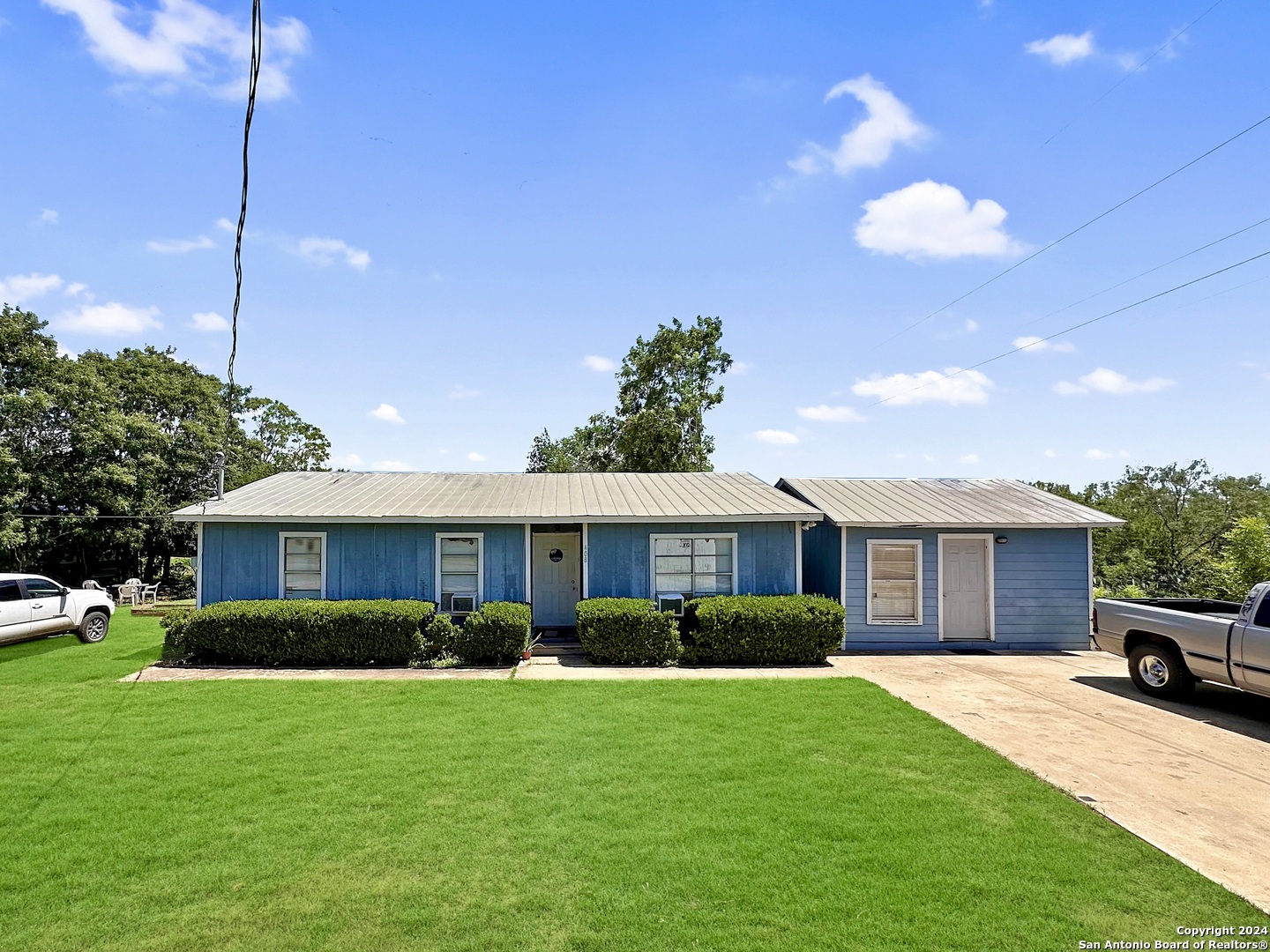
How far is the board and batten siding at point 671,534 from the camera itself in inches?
500

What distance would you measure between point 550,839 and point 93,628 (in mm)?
13887

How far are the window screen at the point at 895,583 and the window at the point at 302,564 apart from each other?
10173 millimetres

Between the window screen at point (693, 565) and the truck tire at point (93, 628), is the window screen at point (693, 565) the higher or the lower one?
the higher one

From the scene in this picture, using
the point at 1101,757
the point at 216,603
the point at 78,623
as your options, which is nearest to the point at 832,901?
the point at 1101,757

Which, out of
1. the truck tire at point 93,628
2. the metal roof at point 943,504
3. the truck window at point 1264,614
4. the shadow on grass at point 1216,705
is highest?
the metal roof at point 943,504

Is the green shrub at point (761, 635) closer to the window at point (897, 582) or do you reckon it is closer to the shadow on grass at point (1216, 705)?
the window at point (897, 582)

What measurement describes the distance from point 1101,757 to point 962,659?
5.53 m

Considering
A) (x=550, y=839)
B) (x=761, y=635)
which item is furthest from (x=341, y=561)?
(x=550, y=839)

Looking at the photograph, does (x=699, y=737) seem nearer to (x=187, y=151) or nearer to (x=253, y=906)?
(x=253, y=906)

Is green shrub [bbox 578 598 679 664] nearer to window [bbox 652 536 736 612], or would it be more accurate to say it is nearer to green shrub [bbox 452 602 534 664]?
green shrub [bbox 452 602 534 664]

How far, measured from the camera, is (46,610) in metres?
13.4

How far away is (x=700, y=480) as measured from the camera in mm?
15797

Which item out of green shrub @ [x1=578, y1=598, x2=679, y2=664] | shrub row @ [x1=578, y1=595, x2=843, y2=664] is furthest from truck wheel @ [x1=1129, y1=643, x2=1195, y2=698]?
green shrub @ [x1=578, y1=598, x2=679, y2=664]

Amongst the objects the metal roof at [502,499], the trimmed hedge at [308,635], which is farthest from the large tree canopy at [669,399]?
the trimmed hedge at [308,635]
